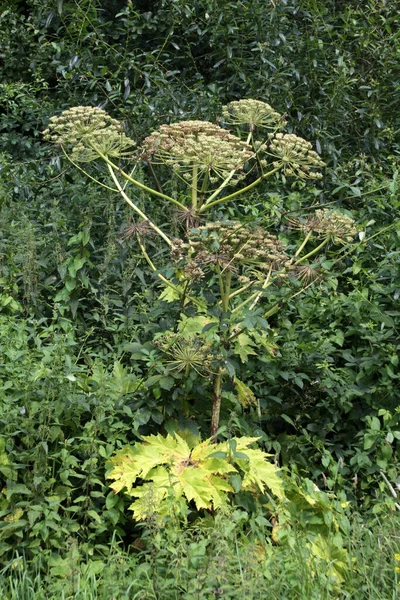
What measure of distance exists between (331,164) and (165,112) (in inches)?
53.3

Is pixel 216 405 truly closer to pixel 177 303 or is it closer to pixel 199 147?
pixel 177 303

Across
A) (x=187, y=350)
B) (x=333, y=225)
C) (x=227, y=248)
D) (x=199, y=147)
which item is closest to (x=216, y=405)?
(x=187, y=350)

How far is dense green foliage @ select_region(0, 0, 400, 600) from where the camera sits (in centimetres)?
378

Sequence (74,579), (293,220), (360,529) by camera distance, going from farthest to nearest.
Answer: (293,220) < (360,529) < (74,579)

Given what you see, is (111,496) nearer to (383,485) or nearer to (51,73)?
(383,485)

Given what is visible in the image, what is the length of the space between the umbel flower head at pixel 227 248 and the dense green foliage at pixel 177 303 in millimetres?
281

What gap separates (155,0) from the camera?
7055mm

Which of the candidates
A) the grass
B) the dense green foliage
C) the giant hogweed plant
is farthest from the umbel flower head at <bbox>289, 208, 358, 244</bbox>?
the grass

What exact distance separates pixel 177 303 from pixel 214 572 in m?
1.75

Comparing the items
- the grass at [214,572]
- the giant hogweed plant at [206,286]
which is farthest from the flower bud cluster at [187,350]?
the grass at [214,572]

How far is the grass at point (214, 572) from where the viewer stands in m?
3.21

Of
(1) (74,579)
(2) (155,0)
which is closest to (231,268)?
(1) (74,579)

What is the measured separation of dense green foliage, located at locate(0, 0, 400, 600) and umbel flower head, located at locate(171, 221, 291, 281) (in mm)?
281

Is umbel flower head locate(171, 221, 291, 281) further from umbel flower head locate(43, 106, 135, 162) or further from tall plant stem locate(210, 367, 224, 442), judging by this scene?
umbel flower head locate(43, 106, 135, 162)
